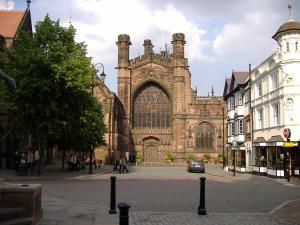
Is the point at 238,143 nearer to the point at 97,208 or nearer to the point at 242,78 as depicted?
the point at 242,78

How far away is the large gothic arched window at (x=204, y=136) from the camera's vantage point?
75.7 metres

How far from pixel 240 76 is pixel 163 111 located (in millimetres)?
31372

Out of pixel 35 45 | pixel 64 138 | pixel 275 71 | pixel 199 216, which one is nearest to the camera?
pixel 199 216

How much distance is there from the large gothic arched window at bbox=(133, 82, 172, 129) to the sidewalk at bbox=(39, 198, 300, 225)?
63.0 m

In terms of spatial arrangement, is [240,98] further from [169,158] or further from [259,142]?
[169,158]

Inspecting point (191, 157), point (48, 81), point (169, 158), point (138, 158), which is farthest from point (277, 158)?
point (138, 158)

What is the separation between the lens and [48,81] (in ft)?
98.4

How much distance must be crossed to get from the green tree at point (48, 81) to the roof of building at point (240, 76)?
19299 mm

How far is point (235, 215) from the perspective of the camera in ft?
44.7

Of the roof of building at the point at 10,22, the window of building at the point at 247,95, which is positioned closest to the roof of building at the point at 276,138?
the window of building at the point at 247,95

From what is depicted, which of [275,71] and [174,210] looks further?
[275,71]

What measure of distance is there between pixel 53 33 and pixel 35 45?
1495 mm

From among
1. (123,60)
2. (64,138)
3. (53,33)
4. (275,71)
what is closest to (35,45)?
(53,33)

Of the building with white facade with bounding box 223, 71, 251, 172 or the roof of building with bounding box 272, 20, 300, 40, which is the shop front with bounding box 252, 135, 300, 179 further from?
the roof of building with bounding box 272, 20, 300, 40
